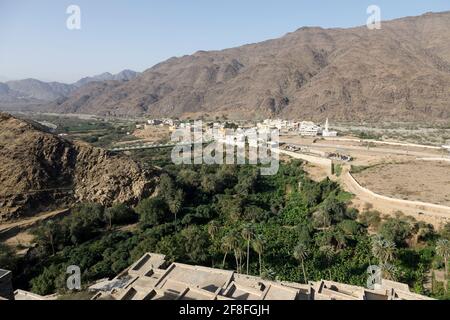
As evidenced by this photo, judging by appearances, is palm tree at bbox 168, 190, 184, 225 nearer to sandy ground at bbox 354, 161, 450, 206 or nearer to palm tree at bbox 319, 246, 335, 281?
palm tree at bbox 319, 246, 335, 281

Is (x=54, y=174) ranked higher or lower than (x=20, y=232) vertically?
higher

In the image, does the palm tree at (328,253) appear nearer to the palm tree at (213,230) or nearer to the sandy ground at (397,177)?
the palm tree at (213,230)

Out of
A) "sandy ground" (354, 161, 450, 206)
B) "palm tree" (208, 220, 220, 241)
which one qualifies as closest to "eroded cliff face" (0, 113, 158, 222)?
"palm tree" (208, 220, 220, 241)

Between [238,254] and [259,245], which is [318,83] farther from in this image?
[259,245]

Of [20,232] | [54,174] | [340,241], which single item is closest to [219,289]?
[340,241]

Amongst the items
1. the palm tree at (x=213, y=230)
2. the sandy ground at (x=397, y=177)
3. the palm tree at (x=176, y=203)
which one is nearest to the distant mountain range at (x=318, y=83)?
the sandy ground at (x=397, y=177)

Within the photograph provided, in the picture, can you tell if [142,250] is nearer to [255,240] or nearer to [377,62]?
[255,240]
